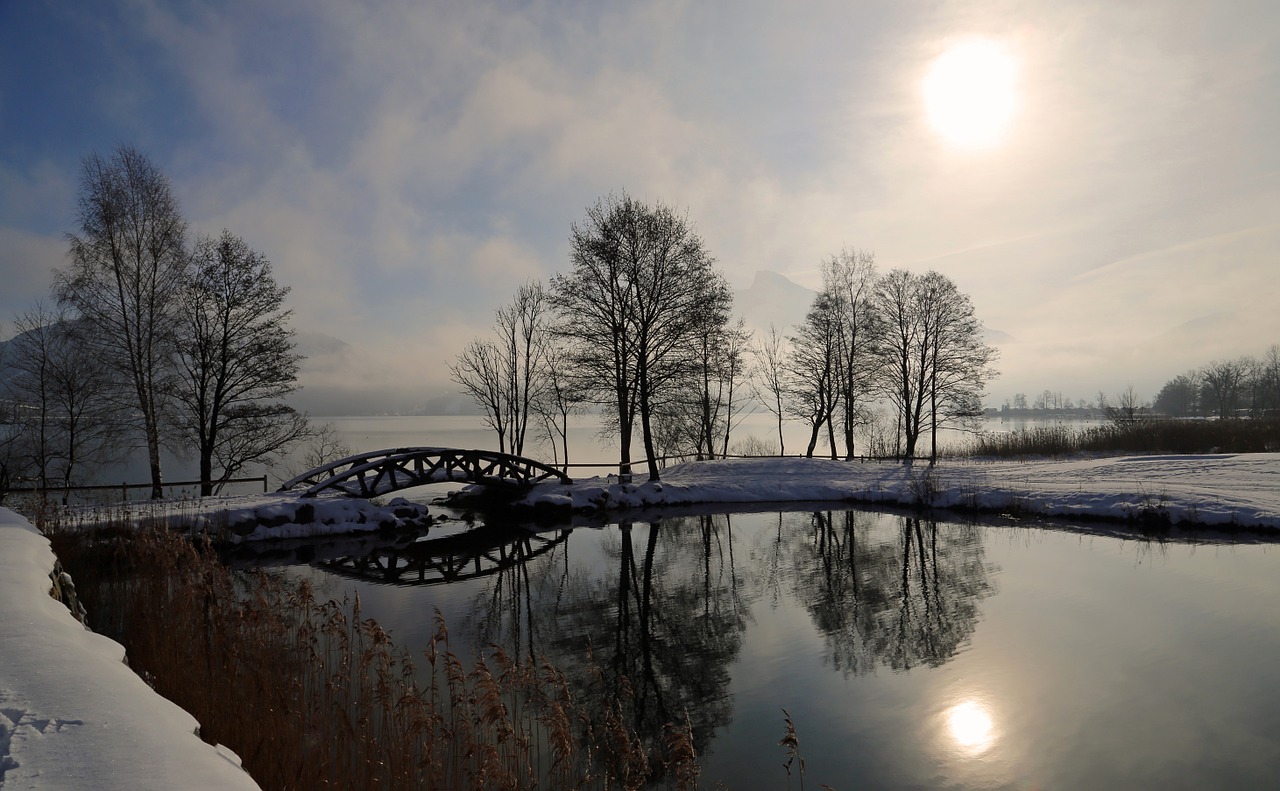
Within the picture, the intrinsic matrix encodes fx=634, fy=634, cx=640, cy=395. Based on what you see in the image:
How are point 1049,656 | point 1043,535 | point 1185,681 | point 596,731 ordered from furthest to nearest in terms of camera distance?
point 1043,535 → point 1049,656 → point 1185,681 → point 596,731

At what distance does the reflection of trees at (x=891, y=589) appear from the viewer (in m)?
9.88

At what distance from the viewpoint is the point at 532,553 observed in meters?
18.3

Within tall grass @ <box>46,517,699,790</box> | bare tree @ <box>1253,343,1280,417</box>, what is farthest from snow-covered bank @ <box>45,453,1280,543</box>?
bare tree @ <box>1253,343,1280,417</box>

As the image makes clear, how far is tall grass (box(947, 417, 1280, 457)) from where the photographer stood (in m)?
31.3

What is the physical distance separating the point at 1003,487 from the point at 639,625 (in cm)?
2002

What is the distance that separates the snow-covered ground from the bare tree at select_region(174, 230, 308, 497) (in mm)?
6492

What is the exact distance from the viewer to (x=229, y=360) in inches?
1013

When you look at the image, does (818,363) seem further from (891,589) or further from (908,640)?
(908,640)

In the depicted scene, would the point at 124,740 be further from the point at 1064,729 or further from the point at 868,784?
the point at 1064,729

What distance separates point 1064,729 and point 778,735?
3206mm

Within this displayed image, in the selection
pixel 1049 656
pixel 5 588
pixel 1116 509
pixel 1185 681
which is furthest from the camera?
pixel 1116 509

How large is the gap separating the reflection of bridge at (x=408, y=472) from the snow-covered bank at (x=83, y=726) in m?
18.9

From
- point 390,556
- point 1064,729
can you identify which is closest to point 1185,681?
point 1064,729

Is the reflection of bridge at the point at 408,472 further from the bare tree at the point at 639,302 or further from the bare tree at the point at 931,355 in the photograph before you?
the bare tree at the point at 931,355
